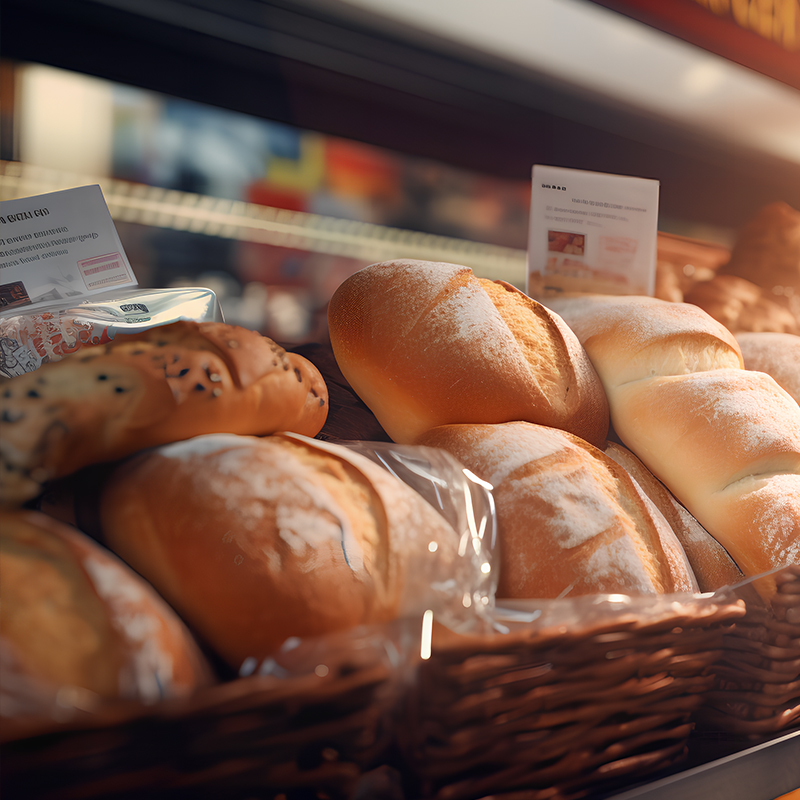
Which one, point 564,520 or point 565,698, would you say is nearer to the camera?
point 565,698

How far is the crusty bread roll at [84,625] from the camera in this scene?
375 millimetres

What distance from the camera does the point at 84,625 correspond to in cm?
39

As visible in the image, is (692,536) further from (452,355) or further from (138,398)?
(138,398)

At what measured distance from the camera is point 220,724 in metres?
0.35

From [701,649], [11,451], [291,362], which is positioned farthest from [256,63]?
[701,649]

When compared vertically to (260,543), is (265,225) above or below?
above

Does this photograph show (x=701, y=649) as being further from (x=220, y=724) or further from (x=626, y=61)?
(x=626, y=61)

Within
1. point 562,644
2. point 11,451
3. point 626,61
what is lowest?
point 562,644

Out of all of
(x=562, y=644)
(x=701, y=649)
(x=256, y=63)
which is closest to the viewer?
(x=562, y=644)

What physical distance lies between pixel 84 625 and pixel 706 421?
2.60 feet

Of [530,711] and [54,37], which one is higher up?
[54,37]

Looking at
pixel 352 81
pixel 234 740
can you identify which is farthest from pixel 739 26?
pixel 234 740

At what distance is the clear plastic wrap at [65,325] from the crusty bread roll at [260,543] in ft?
0.69

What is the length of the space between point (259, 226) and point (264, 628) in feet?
2.62
